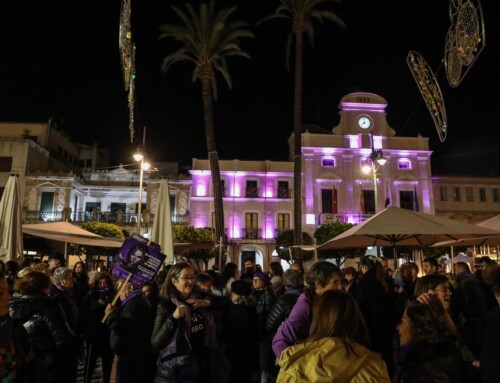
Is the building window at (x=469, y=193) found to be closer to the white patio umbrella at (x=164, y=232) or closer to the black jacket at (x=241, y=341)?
the white patio umbrella at (x=164, y=232)

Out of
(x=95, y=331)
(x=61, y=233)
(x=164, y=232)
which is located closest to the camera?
(x=95, y=331)

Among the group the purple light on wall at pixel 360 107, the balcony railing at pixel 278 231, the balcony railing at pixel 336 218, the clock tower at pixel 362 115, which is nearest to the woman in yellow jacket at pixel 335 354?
the balcony railing at pixel 336 218

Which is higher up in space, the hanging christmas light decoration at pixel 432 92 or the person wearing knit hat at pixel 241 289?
the hanging christmas light decoration at pixel 432 92

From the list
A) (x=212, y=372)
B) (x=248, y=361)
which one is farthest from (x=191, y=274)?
(x=248, y=361)

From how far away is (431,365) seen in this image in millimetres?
3211

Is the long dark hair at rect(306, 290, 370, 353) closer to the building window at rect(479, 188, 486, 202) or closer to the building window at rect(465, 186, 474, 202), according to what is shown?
the building window at rect(465, 186, 474, 202)

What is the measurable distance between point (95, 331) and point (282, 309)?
391cm

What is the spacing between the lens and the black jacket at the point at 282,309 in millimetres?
5383


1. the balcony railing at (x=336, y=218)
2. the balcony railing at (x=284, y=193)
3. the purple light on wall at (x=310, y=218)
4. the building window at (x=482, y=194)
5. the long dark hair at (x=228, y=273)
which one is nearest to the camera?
the long dark hair at (x=228, y=273)

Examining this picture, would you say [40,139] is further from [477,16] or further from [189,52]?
[477,16]

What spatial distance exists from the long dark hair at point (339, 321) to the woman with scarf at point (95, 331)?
5.77 m

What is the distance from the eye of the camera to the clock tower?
40594 mm

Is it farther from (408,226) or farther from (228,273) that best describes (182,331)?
(408,226)

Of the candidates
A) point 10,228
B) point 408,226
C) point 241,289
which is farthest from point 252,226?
point 241,289
